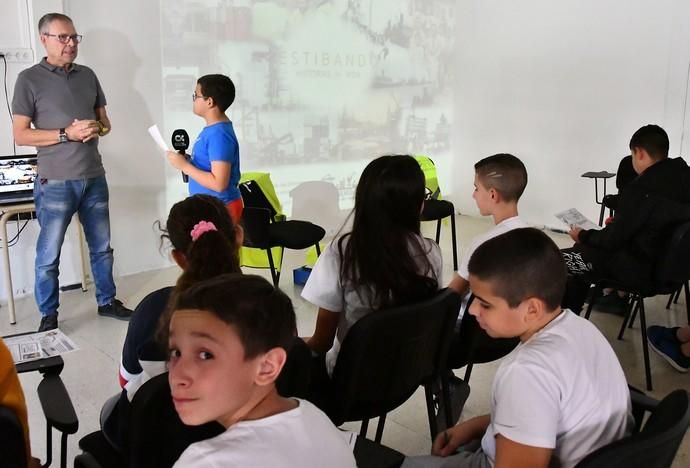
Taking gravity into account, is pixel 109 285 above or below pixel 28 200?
below

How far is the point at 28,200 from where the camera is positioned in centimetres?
339

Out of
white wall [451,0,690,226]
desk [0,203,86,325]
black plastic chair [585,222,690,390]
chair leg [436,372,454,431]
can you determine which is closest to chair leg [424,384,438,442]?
chair leg [436,372,454,431]

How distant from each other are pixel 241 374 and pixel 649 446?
65cm

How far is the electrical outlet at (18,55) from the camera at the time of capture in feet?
11.7

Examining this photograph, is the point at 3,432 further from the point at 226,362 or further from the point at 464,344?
the point at 464,344

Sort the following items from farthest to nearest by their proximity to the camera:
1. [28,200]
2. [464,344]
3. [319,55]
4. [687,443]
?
[319,55] < [28,200] < [687,443] < [464,344]

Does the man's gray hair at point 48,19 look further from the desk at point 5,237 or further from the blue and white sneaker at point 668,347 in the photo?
the blue and white sneaker at point 668,347

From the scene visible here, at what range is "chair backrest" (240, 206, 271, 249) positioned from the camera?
351cm

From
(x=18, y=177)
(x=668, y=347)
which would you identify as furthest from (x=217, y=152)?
(x=668, y=347)

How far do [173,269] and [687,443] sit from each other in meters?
3.38

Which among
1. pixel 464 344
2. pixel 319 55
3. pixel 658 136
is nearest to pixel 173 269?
pixel 319 55

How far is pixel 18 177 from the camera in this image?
11.3 feet

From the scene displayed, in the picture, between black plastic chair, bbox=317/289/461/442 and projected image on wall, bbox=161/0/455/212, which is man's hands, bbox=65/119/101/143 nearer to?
projected image on wall, bbox=161/0/455/212

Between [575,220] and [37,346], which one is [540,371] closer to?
[37,346]
